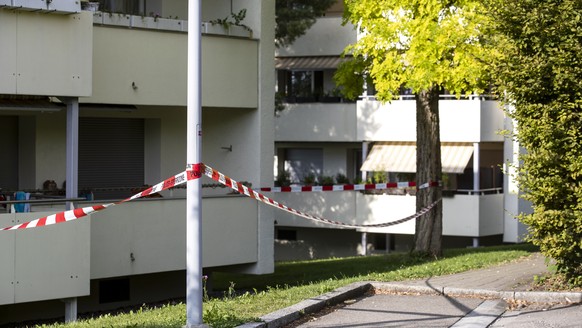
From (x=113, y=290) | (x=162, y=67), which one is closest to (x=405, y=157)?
(x=113, y=290)

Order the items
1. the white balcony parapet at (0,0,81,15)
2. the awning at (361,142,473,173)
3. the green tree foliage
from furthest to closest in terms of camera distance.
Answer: the awning at (361,142,473,173), the white balcony parapet at (0,0,81,15), the green tree foliage

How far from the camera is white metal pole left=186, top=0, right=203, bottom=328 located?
432 inches

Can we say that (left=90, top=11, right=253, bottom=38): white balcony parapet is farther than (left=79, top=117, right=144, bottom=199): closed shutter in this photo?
No

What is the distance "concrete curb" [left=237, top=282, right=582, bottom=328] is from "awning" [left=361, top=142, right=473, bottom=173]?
20.2m

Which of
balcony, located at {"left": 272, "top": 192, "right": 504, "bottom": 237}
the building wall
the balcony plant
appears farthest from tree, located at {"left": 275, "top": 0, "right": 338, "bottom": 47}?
the building wall

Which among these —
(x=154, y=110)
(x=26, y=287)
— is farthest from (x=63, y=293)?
(x=154, y=110)

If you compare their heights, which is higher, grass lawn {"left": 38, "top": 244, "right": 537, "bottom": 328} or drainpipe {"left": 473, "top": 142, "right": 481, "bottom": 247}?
drainpipe {"left": 473, "top": 142, "right": 481, "bottom": 247}

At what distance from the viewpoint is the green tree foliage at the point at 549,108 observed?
1407 cm

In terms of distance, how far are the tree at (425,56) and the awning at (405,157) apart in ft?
42.6

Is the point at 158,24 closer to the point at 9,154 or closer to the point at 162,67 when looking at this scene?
the point at 162,67

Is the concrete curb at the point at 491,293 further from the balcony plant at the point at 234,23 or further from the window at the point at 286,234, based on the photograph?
the window at the point at 286,234

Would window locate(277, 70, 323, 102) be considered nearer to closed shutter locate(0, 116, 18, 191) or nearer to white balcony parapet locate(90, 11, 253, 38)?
white balcony parapet locate(90, 11, 253, 38)

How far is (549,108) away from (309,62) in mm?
24592

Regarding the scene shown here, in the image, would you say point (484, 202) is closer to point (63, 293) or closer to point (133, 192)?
point (133, 192)
